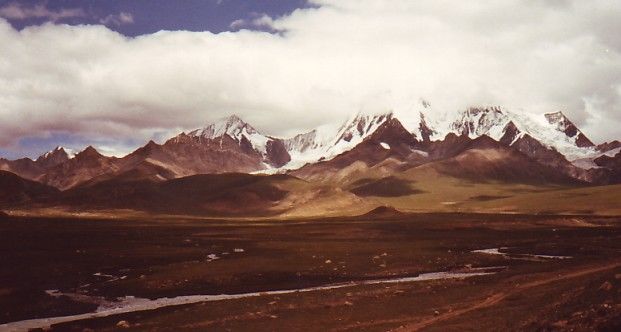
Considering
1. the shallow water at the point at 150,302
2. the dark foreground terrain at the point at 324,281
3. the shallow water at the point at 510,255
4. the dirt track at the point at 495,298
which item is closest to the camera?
the dirt track at the point at 495,298

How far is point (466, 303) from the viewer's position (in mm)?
43969

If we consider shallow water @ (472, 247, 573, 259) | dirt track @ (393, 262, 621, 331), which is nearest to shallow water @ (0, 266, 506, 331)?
dirt track @ (393, 262, 621, 331)

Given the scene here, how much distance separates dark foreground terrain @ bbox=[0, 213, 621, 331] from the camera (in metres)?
38.4

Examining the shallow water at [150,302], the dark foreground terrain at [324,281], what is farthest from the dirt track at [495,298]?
the shallow water at [150,302]

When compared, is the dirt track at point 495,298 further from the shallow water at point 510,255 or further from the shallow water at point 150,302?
the shallow water at point 510,255

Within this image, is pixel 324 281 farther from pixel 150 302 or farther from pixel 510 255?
pixel 510 255

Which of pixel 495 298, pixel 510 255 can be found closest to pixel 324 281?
pixel 495 298

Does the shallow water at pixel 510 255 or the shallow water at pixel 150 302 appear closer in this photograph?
the shallow water at pixel 150 302

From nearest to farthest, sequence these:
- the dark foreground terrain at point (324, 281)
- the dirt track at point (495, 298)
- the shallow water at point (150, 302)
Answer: the dirt track at point (495, 298), the dark foreground terrain at point (324, 281), the shallow water at point (150, 302)

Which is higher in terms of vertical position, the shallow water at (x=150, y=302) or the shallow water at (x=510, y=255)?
the shallow water at (x=150, y=302)

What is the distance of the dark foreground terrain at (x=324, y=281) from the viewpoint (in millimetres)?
38438

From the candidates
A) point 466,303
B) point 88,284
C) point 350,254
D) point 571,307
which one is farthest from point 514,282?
point 88,284

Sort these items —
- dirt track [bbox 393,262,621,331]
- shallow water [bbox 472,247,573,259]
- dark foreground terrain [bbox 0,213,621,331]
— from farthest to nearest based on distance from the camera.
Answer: shallow water [bbox 472,247,573,259]
dark foreground terrain [bbox 0,213,621,331]
dirt track [bbox 393,262,621,331]

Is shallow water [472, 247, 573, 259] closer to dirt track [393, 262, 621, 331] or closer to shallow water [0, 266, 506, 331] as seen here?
shallow water [0, 266, 506, 331]
